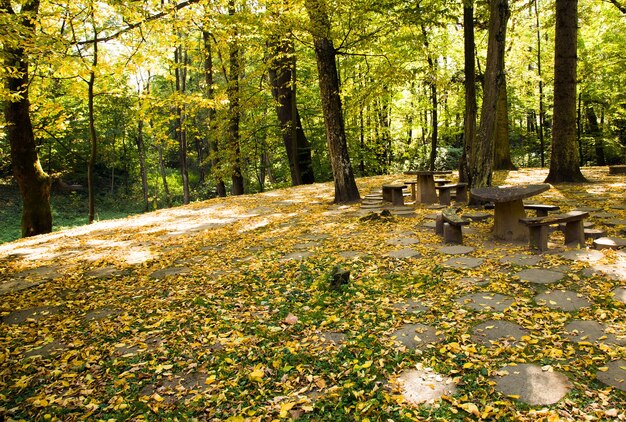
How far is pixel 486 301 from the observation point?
3.54 metres

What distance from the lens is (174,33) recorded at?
8227 mm

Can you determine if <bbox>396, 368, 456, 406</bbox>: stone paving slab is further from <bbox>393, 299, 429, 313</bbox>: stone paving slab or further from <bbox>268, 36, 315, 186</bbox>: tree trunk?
<bbox>268, 36, 315, 186</bbox>: tree trunk

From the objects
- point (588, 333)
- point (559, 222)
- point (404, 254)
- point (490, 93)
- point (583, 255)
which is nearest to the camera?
point (588, 333)

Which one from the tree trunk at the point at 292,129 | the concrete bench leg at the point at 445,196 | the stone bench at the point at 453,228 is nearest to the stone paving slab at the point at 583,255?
the stone bench at the point at 453,228

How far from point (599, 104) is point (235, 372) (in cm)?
2162

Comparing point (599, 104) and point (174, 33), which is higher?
point (174, 33)

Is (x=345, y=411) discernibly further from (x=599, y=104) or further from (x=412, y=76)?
(x=599, y=104)

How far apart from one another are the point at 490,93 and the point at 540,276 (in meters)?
4.08

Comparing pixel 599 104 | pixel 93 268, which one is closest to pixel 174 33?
pixel 93 268

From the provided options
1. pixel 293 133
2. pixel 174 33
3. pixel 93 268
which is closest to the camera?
pixel 93 268

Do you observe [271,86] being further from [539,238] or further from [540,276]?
[540,276]

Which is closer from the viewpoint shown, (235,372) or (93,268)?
(235,372)

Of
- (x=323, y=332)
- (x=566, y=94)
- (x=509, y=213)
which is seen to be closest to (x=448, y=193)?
(x=509, y=213)

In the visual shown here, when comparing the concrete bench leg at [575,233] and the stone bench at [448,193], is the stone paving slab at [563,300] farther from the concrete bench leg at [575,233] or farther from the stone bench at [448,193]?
the stone bench at [448,193]
